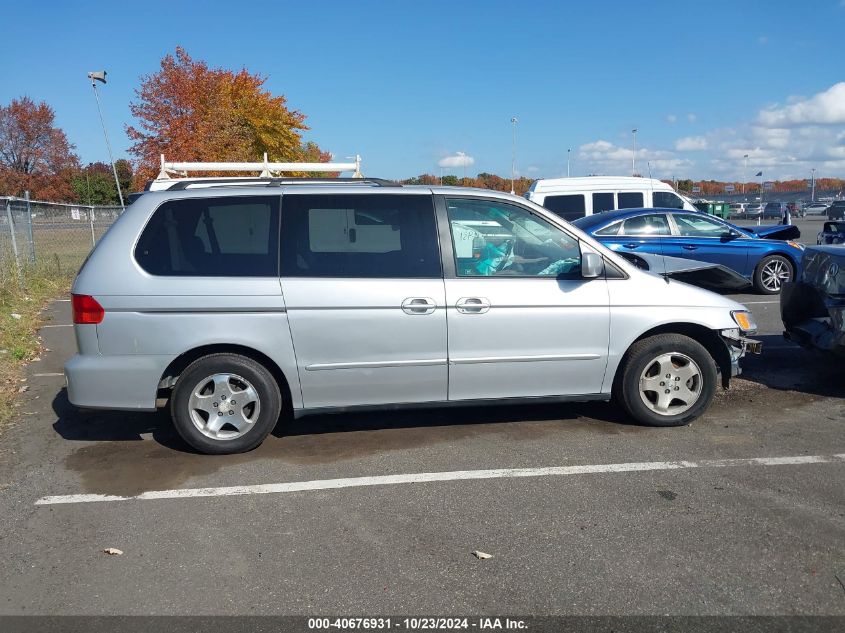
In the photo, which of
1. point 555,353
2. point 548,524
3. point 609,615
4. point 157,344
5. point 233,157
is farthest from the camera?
point 233,157

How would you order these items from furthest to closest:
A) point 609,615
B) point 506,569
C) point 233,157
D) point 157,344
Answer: point 233,157
point 157,344
point 506,569
point 609,615

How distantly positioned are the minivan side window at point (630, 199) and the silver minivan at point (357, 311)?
950 cm

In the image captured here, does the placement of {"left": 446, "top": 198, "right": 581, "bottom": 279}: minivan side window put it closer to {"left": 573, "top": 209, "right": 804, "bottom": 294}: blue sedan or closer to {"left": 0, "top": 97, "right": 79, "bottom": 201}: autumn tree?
{"left": 573, "top": 209, "right": 804, "bottom": 294}: blue sedan

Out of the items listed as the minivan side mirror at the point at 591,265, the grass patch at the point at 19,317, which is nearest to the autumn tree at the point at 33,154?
the grass patch at the point at 19,317

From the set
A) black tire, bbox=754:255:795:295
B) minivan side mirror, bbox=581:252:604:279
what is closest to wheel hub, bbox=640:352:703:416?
minivan side mirror, bbox=581:252:604:279

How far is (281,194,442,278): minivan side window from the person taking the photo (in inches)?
189

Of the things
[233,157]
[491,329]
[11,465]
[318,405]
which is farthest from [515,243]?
[233,157]

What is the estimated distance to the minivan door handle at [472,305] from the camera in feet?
15.8

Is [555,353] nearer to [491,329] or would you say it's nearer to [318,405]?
[491,329]

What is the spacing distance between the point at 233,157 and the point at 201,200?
2352 cm

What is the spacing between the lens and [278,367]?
15.8 feet

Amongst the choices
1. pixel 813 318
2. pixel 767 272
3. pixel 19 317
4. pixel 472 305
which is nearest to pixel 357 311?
pixel 472 305

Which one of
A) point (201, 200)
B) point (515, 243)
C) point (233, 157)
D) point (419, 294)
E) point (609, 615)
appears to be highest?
point (233, 157)

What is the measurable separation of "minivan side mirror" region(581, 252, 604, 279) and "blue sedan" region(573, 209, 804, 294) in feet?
22.3
